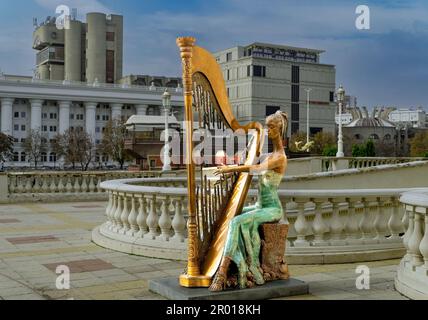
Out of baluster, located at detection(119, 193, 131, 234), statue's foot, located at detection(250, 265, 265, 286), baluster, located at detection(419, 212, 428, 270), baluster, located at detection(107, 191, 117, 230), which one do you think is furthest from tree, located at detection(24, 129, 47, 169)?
baluster, located at detection(419, 212, 428, 270)

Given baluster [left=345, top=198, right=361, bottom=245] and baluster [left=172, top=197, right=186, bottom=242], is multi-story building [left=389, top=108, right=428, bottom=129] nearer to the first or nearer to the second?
baluster [left=345, top=198, right=361, bottom=245]

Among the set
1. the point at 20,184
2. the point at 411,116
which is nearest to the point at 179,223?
the point at 20,184

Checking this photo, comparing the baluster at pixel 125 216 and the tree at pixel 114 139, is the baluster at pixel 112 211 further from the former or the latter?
the tree at pixel 114 139

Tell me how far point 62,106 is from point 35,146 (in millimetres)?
14857

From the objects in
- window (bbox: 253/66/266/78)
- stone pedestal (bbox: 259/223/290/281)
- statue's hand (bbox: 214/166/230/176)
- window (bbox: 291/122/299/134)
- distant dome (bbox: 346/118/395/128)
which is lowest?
stone pedestal (bbox: 259/223/290/281)

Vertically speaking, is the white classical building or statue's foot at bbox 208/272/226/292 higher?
the white classical building

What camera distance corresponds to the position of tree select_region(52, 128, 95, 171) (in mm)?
81812

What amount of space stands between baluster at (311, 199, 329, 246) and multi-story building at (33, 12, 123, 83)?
113m

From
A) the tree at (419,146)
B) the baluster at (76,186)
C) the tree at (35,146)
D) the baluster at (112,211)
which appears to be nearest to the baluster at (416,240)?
the baluster at (112,211)

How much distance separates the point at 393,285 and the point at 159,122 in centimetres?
4365

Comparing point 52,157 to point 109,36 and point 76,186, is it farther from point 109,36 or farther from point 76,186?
point 76,186

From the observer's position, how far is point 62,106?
102938mm
